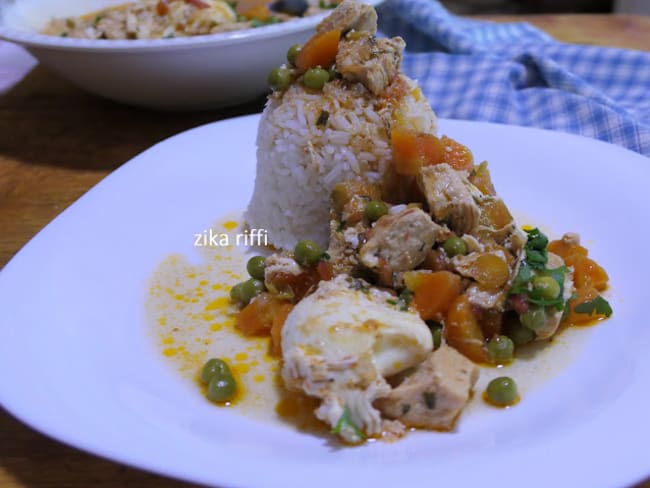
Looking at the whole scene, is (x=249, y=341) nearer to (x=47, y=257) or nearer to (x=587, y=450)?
(x=47, y=257)

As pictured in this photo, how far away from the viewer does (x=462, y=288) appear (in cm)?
316

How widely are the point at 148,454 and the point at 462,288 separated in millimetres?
1530

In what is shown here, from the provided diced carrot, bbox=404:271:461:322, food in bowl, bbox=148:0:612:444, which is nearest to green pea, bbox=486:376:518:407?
food in bowl, bbox=148:0:612:444

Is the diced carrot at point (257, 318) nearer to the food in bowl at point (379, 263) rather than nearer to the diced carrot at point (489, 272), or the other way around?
the food in bowl at point (379, 263)

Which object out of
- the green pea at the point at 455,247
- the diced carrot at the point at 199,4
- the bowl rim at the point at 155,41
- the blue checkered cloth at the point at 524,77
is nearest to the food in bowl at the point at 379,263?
the green pea at the point at 455,247

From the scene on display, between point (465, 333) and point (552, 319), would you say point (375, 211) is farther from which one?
point (552, 319)

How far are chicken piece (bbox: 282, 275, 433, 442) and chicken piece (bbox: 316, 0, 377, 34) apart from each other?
168cm

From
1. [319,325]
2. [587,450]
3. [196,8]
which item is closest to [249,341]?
[319,325]

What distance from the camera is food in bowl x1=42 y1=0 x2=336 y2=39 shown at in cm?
575

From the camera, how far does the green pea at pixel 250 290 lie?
348cm

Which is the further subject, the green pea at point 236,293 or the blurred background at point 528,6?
the blurred background at point 528,6

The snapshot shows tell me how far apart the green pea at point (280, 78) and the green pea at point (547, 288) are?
5.86 feet

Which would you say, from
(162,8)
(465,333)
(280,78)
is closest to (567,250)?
(465,333)

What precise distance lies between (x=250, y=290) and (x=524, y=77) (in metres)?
3.53
